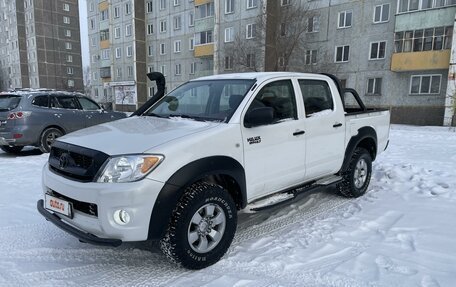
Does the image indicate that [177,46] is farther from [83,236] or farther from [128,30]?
[83,236]

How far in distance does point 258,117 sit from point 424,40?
2336cm

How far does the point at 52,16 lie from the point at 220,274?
67.6 meters

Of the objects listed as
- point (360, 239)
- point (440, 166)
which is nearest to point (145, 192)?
point (360, 239)

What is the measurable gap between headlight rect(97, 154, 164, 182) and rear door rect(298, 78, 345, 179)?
7.13 ft

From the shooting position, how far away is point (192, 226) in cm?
313

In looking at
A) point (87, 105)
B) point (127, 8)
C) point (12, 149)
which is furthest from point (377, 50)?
point (127, 8)

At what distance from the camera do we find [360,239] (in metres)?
3.78

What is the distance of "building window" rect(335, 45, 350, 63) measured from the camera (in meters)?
25.2

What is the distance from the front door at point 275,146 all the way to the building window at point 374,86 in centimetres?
2254

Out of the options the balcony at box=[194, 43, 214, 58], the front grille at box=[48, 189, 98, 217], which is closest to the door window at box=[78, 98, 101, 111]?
the front grille at box=[48, 189, 98, 217]

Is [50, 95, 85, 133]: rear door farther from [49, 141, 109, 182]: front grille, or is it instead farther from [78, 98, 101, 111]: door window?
[49, 141, 109, 182]: front grille

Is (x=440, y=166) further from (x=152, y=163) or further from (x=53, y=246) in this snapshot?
(x=53, y=246)

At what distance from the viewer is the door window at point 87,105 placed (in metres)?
10.0

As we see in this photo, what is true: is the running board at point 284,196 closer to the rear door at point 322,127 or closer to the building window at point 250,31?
the rear door at point 322,127
